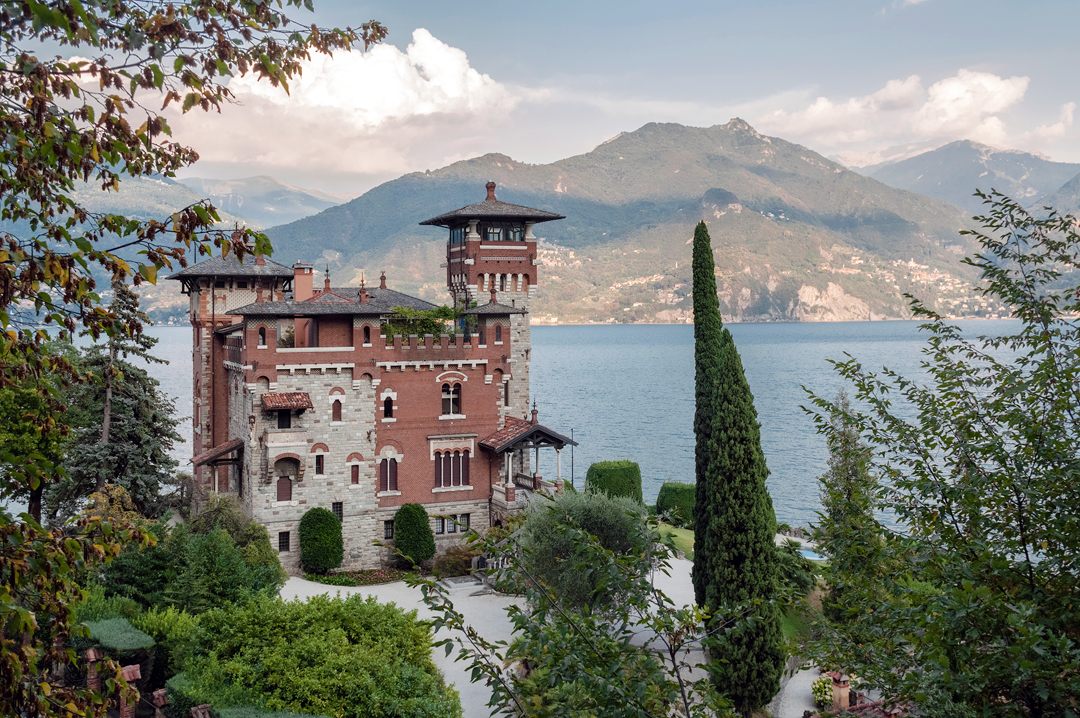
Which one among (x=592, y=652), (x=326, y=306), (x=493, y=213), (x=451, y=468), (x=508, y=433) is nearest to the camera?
(x=592, y=652)

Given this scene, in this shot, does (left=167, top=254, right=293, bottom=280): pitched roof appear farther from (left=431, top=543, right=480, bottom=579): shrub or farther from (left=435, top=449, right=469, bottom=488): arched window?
(left=431, top=543, right=480, bottom=579): shrub

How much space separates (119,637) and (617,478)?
34.3m

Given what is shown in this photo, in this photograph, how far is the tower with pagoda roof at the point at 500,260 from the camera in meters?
47.7

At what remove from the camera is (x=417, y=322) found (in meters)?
45.2

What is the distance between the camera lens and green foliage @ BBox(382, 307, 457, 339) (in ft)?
145

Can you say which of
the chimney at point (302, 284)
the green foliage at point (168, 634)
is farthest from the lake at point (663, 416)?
the green foliage at point (168, 634)

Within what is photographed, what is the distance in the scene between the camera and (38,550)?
7.54 metres

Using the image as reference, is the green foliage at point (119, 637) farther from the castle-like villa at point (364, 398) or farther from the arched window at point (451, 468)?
the arched window at point (451, 468)

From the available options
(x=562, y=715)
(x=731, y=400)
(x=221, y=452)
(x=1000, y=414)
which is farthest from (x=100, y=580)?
(x=1000, y=414)

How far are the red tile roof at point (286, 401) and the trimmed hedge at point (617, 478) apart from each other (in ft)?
67.3

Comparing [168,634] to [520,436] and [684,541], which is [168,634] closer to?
[520,436]

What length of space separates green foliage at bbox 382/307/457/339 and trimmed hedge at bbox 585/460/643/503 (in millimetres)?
15796

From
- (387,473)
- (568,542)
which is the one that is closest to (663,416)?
(387,473)

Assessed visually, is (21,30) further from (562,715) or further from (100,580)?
(100,580)
